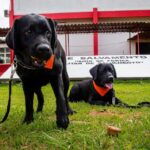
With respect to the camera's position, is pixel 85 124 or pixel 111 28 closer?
pixel 85 124

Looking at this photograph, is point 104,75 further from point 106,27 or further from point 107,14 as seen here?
point 107,14

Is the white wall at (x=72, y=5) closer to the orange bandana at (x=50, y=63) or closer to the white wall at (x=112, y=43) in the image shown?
the white wall at (x=112, y=43)

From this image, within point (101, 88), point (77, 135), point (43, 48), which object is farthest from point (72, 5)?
point (43, 48)

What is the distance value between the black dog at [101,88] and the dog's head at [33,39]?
4.34m

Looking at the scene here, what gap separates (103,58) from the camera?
23.2 metres

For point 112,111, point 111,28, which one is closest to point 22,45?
point 112,111

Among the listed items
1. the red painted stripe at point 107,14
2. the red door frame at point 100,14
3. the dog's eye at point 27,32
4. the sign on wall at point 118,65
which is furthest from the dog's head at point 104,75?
the red painted stripe at point 107,14

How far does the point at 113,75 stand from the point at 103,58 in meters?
13.0

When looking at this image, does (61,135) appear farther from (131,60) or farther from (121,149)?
(131,60)

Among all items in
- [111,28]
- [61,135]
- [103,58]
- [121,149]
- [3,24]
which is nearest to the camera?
[121,149]

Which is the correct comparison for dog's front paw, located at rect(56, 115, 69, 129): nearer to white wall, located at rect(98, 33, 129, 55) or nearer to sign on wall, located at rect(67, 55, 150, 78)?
sign on wall, located at rect(67, 55, 150, 78)

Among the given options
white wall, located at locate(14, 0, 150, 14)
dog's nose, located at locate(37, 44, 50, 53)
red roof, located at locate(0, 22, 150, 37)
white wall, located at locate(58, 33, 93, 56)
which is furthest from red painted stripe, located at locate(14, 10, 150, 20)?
dog's nose, located at locate(37, 44, 50, 53)

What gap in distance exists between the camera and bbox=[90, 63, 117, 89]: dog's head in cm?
990

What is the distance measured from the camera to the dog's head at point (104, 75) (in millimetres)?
9898
